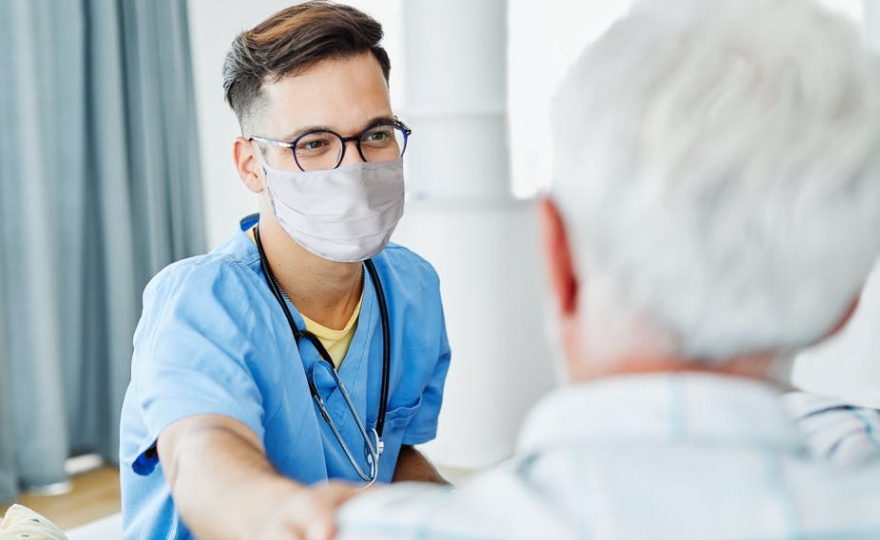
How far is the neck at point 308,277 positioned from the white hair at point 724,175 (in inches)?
34.5

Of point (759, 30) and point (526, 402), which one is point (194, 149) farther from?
point (759, 30)

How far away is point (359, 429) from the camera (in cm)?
149

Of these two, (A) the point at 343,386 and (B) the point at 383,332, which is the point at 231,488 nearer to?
(A) the point at 343,386

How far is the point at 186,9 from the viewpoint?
4023 mm

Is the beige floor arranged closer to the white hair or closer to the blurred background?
the blurred background

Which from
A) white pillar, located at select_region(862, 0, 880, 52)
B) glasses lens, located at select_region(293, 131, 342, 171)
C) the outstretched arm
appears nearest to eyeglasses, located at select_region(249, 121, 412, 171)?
glasses lens, located at select_region(293, 131, 342, 171)

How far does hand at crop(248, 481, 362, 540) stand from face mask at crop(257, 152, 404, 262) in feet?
2.11

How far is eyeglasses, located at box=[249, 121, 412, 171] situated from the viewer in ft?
4.81

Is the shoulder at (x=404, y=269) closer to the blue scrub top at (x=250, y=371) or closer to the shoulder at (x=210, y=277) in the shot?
the blue scrub top at (x=250, y=371)

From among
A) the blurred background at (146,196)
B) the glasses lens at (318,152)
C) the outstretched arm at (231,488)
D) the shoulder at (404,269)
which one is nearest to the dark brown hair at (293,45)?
the glasses lens at (318,152)

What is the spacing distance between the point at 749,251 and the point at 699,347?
8cm

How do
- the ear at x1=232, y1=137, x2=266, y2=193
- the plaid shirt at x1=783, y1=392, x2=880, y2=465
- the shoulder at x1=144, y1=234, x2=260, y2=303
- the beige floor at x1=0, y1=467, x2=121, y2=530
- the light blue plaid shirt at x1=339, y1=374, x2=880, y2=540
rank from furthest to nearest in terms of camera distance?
the beige floor at x1=0, y1=467, x2=121, y2=530, the ear at x1=232, y1=137, x2=266, y2=193, the shoulder at x1=144, y1=234, x2=260, y2=303, the plaid shirt at x1=783, y1=392, x2=880, y2=465, the light blue plaid shirt at x1=339, y1=374, x2=880, y2=540

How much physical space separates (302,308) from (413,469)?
0.37 meters

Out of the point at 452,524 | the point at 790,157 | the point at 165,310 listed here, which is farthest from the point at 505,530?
the point at 165,310
